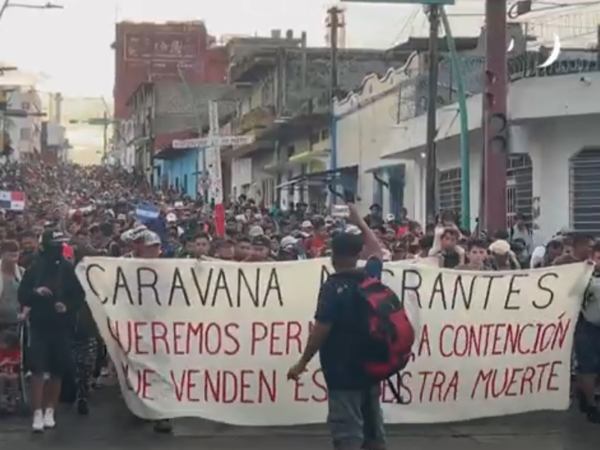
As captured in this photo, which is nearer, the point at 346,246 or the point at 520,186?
the point at 346,246

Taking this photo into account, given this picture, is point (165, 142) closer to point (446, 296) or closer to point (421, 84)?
point (421, 84)

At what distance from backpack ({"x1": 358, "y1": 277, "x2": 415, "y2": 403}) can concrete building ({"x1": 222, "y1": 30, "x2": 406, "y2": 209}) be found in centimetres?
3193

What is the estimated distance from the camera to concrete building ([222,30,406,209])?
43094mm

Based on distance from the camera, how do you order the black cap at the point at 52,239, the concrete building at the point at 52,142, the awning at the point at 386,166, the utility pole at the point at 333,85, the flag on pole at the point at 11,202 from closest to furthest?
the black cap at the point at 52,239
the flag on pole at the point at 11,202
the awning at the point at 386,166
the utility pole at the point at 333,85
the concrete building at the point at 52,142

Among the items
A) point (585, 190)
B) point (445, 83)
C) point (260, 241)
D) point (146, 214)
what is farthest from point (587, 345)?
point (445, 83)

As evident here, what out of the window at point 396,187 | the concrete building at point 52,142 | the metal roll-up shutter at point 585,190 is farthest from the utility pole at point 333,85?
the concrete building at point 52,142

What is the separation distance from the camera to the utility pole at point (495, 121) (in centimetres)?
1950

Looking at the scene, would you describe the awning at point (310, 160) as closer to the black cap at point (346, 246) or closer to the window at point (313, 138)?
the window at point (313, 138)

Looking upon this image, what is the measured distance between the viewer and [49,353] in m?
10.2

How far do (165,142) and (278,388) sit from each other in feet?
256

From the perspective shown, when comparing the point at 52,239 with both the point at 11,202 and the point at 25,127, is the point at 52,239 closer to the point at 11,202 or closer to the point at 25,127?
the point at 11,202

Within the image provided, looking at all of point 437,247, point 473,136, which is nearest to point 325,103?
point 473,136

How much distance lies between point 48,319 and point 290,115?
36.9 metres

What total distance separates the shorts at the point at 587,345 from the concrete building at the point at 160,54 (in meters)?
114
